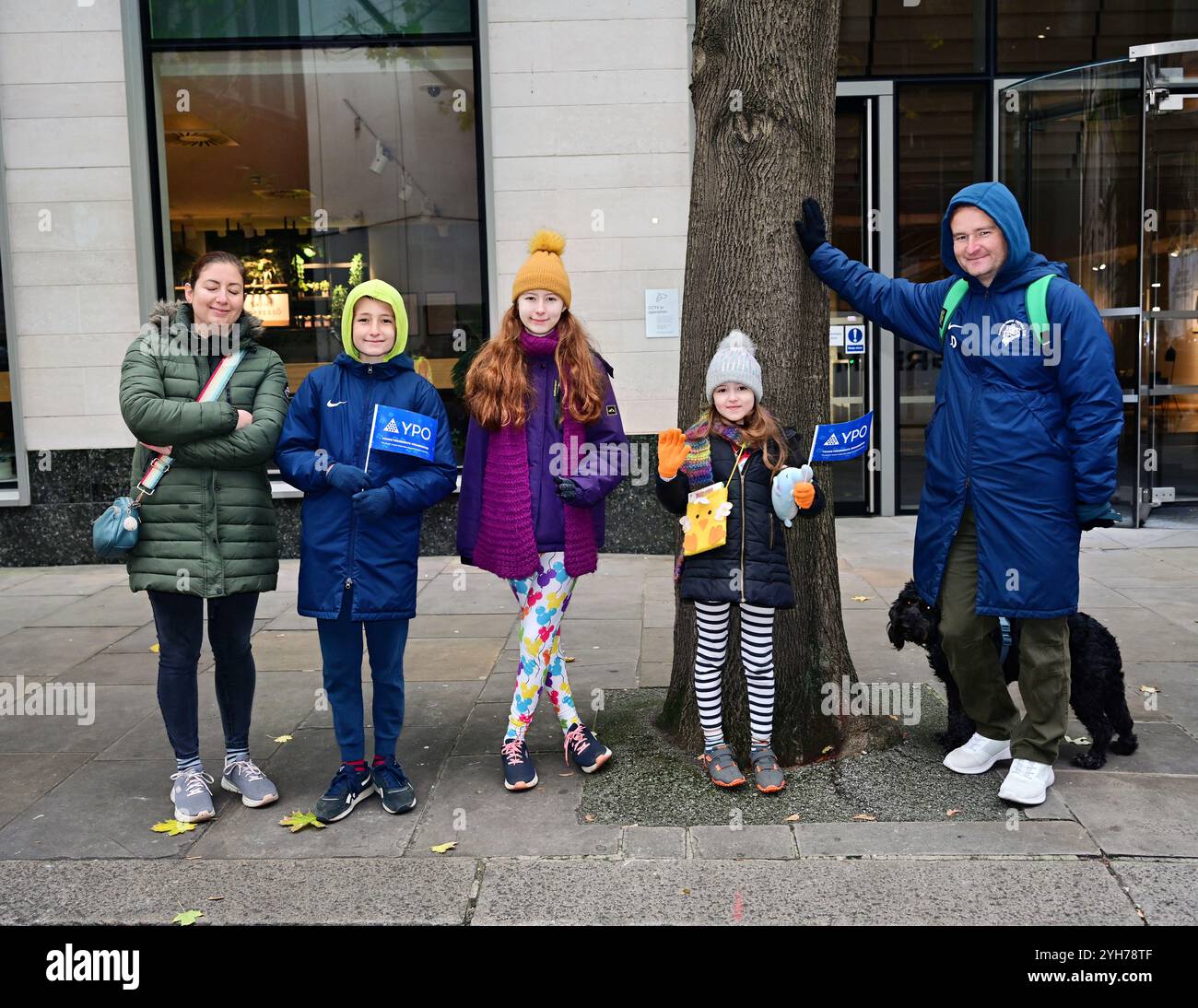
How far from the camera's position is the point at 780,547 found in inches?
165

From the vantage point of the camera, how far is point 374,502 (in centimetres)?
394

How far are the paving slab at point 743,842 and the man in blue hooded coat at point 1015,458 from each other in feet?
2.84

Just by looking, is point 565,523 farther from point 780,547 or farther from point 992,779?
point 992,779

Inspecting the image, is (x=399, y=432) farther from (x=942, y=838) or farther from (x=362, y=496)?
(x=942, y=838)

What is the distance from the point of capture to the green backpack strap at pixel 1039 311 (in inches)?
155

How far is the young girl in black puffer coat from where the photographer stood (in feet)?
13.4

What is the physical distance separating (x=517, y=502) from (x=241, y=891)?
61.8 inches

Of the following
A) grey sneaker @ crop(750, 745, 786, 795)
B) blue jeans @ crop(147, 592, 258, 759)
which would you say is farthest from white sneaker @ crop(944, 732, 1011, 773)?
blue jeans @ crop(147, 592, 258, 759)

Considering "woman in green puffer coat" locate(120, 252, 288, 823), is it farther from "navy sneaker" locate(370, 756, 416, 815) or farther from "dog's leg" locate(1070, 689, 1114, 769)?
"dog's leg" locate(1070, 689, 1114, 769)

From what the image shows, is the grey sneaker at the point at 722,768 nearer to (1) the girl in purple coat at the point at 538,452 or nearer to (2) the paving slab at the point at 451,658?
(1) the girl in purple coat at the point at 538,452

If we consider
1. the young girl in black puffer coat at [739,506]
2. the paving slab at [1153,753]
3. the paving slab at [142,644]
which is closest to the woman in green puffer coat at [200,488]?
the young girl in black puffer coat at [739,506]

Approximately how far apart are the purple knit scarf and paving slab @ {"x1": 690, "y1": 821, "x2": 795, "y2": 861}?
1.04 metres

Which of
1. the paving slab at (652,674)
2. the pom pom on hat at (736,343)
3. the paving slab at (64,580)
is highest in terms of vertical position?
the pom pom on hat at (736,343)

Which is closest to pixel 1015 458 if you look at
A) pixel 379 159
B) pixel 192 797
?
pixel 192 797
